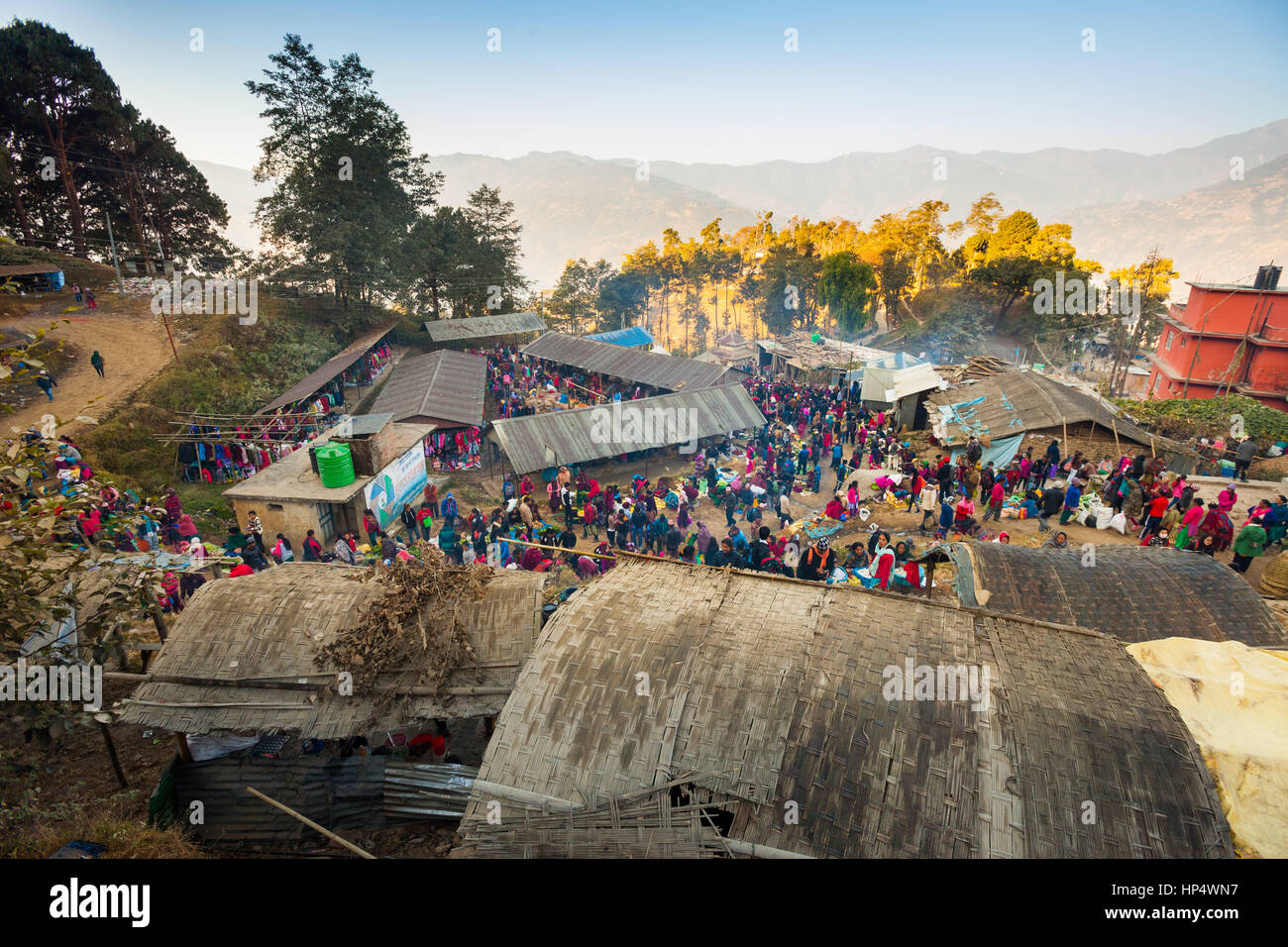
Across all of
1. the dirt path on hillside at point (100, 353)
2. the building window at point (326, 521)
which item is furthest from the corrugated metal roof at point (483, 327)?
the building window at point (326, 521)

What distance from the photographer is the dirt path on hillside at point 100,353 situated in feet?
70.7

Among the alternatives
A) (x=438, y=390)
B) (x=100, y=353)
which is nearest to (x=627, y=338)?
(x=438, y=390)

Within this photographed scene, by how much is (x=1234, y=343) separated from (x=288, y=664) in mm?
41525

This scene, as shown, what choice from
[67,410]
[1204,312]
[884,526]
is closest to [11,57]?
[67,410]

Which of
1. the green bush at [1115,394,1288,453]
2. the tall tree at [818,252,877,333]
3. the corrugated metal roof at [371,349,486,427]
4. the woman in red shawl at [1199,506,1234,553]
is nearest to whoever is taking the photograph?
the woman in red shawl at [1199,506,1234,553]

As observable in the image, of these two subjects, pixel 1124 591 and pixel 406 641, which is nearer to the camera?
pixel 406 641

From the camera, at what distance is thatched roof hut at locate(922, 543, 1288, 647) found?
8727 mm

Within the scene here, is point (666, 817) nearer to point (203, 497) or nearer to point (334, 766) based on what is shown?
point (334, 766)

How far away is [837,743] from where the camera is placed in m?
5.59

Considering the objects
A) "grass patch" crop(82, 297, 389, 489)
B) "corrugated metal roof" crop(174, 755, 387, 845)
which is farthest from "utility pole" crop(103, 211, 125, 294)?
"corrugated metal roof" crop(174, 755, 387, 845)

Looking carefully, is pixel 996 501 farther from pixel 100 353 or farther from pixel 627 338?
pixel 100 353

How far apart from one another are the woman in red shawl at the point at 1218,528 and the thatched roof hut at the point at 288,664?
15.5 metres

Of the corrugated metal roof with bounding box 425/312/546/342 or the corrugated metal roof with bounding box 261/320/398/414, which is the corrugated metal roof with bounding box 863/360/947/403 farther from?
the corrugated metal roof with bounding box 425/312/546/342

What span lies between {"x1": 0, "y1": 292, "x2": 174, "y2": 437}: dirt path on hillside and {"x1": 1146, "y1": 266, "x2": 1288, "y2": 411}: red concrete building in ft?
156
